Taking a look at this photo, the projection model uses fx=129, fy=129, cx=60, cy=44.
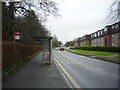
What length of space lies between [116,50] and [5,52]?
89.0 ft

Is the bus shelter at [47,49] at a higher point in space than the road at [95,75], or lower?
higher

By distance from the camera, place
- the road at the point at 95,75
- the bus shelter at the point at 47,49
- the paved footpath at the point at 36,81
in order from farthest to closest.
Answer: the bus shelter at the point at 47,49, the road at the point at 95,75, the paved footpath at the point at 36,81

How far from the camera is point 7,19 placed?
42.2 feet

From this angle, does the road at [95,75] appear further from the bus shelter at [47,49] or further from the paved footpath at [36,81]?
the bus shelter at [47,49]

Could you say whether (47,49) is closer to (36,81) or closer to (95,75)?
(95,75)

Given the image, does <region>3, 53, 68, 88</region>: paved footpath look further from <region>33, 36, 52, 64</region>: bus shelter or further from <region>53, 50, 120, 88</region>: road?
<region>33, 36, 52, 64</region>: bus shelter

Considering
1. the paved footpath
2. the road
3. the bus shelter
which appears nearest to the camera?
the paved footpath

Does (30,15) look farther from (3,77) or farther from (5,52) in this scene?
(3,77)

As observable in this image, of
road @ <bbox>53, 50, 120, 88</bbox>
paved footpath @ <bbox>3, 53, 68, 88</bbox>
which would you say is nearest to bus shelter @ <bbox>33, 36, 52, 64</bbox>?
road @ <bbox>53, 50, 120, 88</bbox>

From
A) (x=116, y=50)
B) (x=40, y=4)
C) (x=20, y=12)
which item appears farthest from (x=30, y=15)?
(x=116, y=50)

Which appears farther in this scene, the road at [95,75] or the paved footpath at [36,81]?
the road at [95,75]

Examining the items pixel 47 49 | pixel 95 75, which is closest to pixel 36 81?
pixel 95 75

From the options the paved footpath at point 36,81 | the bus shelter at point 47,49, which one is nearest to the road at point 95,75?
the paved footpath at point 36,81

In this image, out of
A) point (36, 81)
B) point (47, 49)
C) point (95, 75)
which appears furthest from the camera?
point (47, 49)
